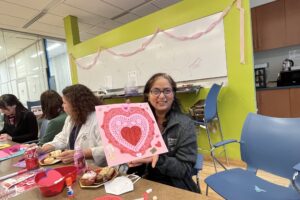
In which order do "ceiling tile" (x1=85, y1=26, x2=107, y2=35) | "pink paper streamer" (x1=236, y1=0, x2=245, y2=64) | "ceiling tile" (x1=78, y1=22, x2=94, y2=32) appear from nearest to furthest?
1. "pink paper streamer" (x1=236, y1=0, x2=245, y2=64)
2. "ceiling tile" (x1=78, y1=22, x2=94, y2=32)
3. "ceiling tile" (x1=85, y1=26, x2=107, y2=35)

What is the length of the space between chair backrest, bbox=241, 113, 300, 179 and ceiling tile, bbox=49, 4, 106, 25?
151 inches

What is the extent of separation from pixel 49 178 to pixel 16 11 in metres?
4.08

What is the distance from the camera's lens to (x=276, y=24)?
11.1 feet

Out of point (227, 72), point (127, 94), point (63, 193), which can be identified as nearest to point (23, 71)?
point (127, 94)

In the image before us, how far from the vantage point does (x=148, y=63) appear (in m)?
3.49

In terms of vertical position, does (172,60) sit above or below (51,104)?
above

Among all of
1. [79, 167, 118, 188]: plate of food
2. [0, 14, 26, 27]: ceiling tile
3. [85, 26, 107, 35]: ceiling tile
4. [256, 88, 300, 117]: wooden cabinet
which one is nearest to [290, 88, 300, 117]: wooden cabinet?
[256, 88, 300, 117]: wooden cabinet

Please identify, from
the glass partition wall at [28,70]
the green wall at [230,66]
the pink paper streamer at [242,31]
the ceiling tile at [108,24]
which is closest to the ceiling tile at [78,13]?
the ceiling tile at [108,24]

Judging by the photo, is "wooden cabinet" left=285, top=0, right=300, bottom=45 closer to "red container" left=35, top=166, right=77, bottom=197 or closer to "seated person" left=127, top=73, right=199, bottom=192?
"seated person" left=127, top=73, right=199, bottom=192

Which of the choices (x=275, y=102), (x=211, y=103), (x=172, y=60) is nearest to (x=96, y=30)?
(x=172, y=60)

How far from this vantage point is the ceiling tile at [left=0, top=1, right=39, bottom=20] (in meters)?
3.57

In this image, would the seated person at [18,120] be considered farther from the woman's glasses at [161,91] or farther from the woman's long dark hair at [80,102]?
the woman's glasses at [161,91]

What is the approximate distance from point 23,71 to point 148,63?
427 centimetres

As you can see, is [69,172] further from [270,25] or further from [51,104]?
[270,25]
